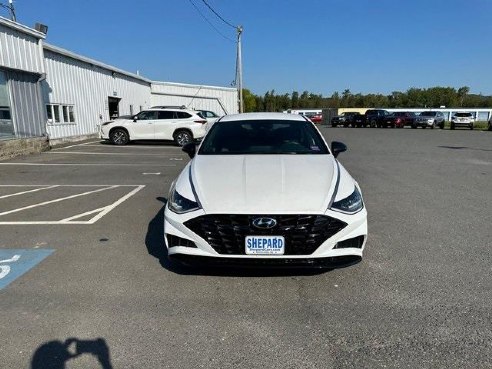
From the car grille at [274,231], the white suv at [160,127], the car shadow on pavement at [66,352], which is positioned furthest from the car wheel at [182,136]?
the car shadow on pavement at [66,352]

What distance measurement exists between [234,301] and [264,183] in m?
1.10

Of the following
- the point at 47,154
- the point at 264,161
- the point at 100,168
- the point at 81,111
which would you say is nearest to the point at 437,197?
the point at 264,161

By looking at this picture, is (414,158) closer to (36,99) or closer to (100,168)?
(100,168)

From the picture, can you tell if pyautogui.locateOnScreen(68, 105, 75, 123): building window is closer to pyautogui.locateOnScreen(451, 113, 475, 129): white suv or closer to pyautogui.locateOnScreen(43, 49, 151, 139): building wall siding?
pyautogui.locateOnScreen(43, 49, 151, 139): building wall siding

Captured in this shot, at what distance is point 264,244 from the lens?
10.4ft

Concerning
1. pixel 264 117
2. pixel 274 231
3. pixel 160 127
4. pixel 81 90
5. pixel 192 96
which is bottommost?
pixel 274 231

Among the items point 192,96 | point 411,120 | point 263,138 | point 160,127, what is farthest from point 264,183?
point 411,120

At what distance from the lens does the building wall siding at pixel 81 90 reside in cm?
1617

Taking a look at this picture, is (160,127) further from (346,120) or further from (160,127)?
(346,120)

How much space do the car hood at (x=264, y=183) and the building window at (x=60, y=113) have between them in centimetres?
1433

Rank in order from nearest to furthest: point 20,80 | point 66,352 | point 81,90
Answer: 1. point 66,352
2. point 20,80
3. point 81,90

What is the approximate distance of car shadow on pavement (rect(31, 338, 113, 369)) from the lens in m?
2.47

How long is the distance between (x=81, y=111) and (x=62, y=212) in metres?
14.6

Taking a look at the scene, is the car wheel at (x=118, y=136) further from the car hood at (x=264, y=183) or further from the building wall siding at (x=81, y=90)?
the car hood at (x=264, y=183)
